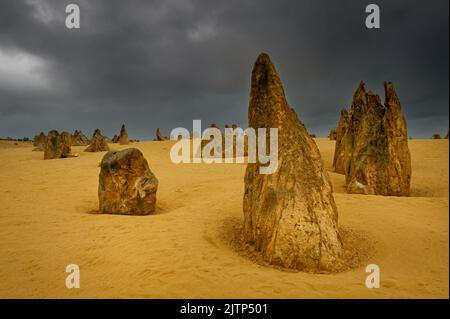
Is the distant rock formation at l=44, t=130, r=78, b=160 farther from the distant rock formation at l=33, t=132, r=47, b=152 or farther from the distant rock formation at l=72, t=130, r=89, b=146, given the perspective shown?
the distant rock formation at l=72, t=130, r=89, b=146

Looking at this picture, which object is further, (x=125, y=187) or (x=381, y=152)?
(x=381, y=152)

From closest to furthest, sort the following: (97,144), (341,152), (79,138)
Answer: (341,152) < (97,144) < (79,138)

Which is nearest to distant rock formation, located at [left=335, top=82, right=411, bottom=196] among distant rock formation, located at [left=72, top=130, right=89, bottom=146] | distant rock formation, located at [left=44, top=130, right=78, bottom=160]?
distant rock formation, located at [left=44, top=130, right=78, bottom=160]

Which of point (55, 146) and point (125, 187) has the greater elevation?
point (55, 146)

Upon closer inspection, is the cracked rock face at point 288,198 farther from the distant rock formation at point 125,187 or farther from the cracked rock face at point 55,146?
the cracked rock face at point 55,146

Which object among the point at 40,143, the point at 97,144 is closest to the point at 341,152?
the point at 97,144

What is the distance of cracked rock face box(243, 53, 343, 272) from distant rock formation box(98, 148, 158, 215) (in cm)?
398

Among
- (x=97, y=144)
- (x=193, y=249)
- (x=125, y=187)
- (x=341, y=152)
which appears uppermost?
(x=97, y=144)

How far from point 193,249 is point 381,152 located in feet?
29.0

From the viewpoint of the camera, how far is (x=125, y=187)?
9.44 meters

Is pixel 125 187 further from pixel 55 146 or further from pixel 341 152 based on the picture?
pixel 55 146

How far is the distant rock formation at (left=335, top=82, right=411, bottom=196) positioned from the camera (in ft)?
37.3

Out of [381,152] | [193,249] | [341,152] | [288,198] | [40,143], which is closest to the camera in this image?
[288,198]

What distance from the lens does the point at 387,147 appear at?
11.5 metres
